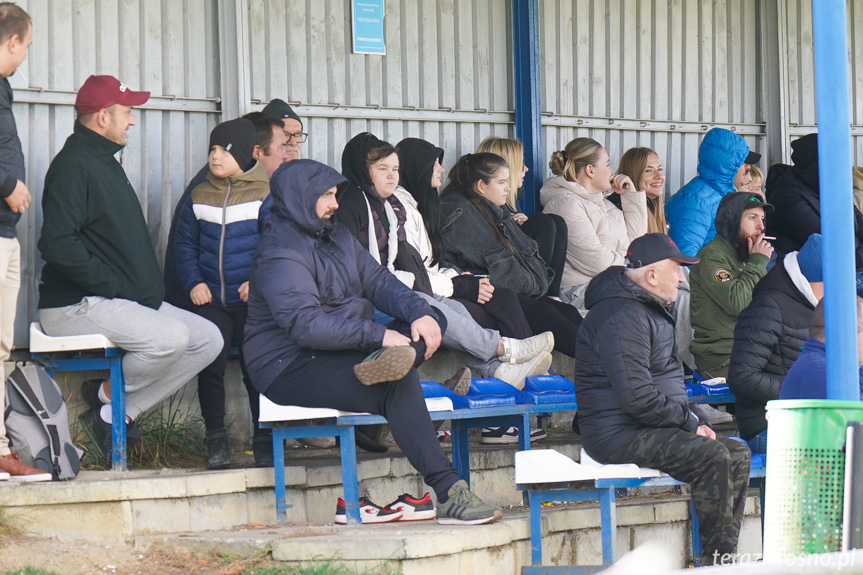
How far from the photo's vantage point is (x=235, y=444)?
670cm

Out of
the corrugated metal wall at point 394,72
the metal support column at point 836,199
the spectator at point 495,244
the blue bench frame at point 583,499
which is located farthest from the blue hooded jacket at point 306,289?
the metal support column at point 836,199

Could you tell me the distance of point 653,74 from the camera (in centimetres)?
913

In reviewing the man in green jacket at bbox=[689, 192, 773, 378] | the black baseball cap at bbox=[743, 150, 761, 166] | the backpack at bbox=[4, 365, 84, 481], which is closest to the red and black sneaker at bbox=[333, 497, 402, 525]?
the backpack at bbox=[4, 365, 84, 481]

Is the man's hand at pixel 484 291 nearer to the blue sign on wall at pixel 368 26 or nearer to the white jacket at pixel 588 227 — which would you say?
the white jacket at pixel 588 227

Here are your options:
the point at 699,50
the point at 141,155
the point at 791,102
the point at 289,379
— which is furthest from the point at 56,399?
the point at 791,102

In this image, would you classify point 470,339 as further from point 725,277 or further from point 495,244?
point 725,277

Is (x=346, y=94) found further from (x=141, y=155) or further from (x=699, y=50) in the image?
(x=699, y=50)

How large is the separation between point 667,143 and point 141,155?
4.08 metres

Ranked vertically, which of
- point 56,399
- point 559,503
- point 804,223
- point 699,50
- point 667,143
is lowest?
point 559,503

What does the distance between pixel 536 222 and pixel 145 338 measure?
112 inches

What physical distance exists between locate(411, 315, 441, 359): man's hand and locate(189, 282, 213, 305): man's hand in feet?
4.26

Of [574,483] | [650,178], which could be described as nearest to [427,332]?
[574,483]

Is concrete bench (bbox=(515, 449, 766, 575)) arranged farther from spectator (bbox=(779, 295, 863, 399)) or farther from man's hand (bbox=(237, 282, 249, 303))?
man's hand (bbox=(237, 282, 249, 303))

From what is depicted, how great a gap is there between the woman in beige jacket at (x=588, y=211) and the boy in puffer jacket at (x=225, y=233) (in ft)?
7.53
